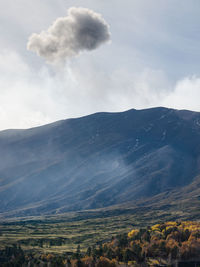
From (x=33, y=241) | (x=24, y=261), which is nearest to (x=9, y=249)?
(x=24, y=261)

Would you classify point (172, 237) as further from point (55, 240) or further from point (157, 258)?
point (55, 240)

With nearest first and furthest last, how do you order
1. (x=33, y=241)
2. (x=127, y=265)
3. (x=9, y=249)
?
(x=127, y=265) → (x=9, y=249) → (x=33, y=241)

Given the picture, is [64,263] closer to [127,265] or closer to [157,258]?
[127,265]

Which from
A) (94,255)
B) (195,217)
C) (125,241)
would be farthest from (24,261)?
(195,217)

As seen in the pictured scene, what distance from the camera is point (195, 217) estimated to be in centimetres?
19975

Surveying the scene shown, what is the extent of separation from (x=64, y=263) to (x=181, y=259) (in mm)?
30256

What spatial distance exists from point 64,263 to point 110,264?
11.5 m

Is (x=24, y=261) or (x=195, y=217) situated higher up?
(x=24, y=261)

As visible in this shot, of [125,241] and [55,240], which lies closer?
[125,241]

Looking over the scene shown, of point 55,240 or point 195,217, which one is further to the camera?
point 195,217

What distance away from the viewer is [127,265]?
72.8 meters

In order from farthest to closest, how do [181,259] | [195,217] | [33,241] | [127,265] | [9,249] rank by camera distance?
[195,217], [33,241], [9,249], [181,259], [127,265]

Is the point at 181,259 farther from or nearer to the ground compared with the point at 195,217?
farther from the ground

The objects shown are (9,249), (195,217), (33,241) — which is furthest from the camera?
(195,217)
